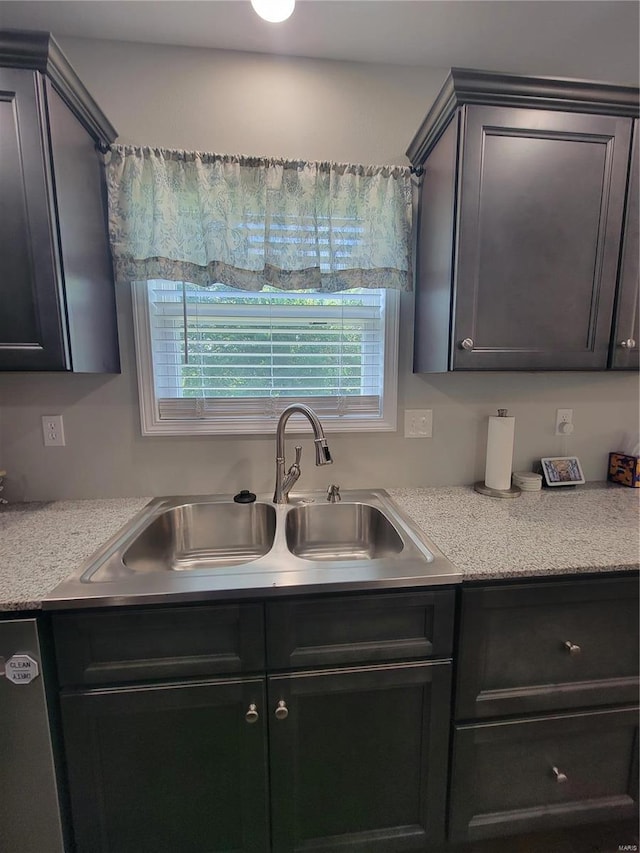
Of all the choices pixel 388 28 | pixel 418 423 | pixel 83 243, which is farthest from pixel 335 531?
pixel 388 28

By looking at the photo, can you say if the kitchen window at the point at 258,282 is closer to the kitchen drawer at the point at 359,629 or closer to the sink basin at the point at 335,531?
the sink basin at the point at 335,531

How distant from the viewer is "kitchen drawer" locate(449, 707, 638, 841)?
1038 mm

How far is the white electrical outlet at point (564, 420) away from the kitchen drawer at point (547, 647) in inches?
31.7

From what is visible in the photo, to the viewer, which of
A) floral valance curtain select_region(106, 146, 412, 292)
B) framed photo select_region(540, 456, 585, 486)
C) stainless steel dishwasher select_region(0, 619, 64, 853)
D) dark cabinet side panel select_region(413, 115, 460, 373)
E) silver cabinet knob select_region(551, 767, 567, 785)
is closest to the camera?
stainless steel dishwasher select_region(0, 619, 64, 853)

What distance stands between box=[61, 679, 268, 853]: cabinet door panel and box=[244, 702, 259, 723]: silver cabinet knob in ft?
0.03

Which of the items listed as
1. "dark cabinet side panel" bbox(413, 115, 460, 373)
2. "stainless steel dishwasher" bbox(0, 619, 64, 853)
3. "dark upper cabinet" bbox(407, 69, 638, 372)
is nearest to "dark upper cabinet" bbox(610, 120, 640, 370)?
"dark upper cabinet" bbox(407, 69, 638, 372)

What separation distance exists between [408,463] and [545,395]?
69 centimetres

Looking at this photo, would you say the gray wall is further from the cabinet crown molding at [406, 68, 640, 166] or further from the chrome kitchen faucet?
the cabinet crown molding at [406, 68, 640, 166]

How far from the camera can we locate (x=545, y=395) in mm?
1659

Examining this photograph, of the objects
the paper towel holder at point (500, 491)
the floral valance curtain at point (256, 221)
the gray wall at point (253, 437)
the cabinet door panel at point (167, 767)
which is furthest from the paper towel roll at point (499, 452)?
the cabinet door panel at point (167, 767)

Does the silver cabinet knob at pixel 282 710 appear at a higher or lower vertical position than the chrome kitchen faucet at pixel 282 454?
lower

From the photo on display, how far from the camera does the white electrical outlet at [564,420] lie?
167 centimetres

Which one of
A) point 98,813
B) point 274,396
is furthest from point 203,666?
point 274,396

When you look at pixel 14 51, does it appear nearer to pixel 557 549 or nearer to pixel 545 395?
pixel 557 549
